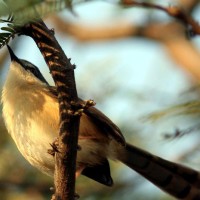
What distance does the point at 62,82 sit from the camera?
90.4 inches

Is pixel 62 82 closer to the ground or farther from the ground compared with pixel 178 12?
closer to the ground

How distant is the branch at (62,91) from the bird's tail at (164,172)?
1631 millimetres

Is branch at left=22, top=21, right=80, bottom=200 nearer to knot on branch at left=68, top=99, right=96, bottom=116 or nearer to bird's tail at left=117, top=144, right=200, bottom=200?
knot on branch at left=68, top=99, right=96, bottom=116

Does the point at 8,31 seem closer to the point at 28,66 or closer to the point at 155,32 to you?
the point at 28,66

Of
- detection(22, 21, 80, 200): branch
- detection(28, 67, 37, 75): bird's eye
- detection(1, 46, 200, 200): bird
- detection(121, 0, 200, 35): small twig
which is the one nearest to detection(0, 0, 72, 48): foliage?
detection(22, 21, 80, 200): branch

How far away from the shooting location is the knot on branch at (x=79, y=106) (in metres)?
2.26

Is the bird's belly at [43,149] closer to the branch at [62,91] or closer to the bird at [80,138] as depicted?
the bird at [80,138]

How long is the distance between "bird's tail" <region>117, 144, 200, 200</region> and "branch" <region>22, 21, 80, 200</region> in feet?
5.35

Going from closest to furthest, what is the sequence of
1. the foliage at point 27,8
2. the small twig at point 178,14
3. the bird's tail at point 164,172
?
the foliage at point 27,8, the small twig at point 178,14, the bird's tail at point 164,172

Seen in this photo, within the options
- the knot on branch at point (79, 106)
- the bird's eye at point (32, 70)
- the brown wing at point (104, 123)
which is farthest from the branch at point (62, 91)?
the bird's eye at point (32, 70)

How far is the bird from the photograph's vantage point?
12.7 ft

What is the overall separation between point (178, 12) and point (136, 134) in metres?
1.93

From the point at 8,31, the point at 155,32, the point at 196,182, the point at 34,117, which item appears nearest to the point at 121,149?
the point at 196,182

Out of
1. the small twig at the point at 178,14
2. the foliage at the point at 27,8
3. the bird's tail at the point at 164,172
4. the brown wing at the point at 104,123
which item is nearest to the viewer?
the foliage at the point at 27,8
